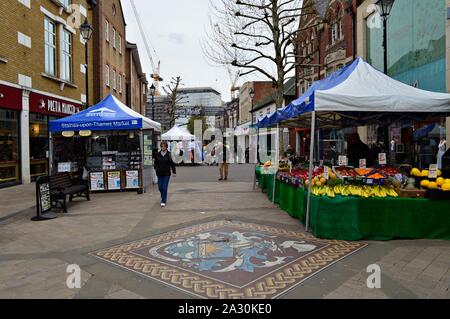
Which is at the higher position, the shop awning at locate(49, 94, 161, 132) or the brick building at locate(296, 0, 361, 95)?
the brick building at locate(296, 0, 361, 95)

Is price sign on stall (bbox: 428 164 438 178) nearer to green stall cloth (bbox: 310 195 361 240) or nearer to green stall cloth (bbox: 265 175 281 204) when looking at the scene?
green stall cloth (bbox: 310 195 361 240)

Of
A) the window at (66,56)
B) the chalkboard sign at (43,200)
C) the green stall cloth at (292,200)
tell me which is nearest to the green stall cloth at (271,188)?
the green stall cloth at (292,200)

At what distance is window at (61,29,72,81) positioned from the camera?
714 inches

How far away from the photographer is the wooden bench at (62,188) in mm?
9039

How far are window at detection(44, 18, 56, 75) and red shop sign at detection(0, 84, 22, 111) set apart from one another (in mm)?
3032

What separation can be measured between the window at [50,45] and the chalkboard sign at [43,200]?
392 inches

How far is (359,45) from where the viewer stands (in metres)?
18.9

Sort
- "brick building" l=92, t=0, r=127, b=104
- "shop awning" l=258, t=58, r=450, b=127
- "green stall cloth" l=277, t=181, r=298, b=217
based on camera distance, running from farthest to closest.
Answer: "brick building" l=92, t=0, r=127, b=104 < "green stall cloth" l=277, t=181, r=298, b=217 < "shop awning" l=258, t=58, r=450, b=127

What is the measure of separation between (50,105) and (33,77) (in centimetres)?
170

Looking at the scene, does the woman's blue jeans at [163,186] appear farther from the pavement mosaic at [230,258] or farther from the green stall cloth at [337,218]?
the green stall cloth at [337,218]

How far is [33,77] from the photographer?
49.3 ft

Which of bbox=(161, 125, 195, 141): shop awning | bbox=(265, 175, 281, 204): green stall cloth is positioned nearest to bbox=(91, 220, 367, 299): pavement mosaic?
bbox=(265, 175, 281, 204): green stall cloth
